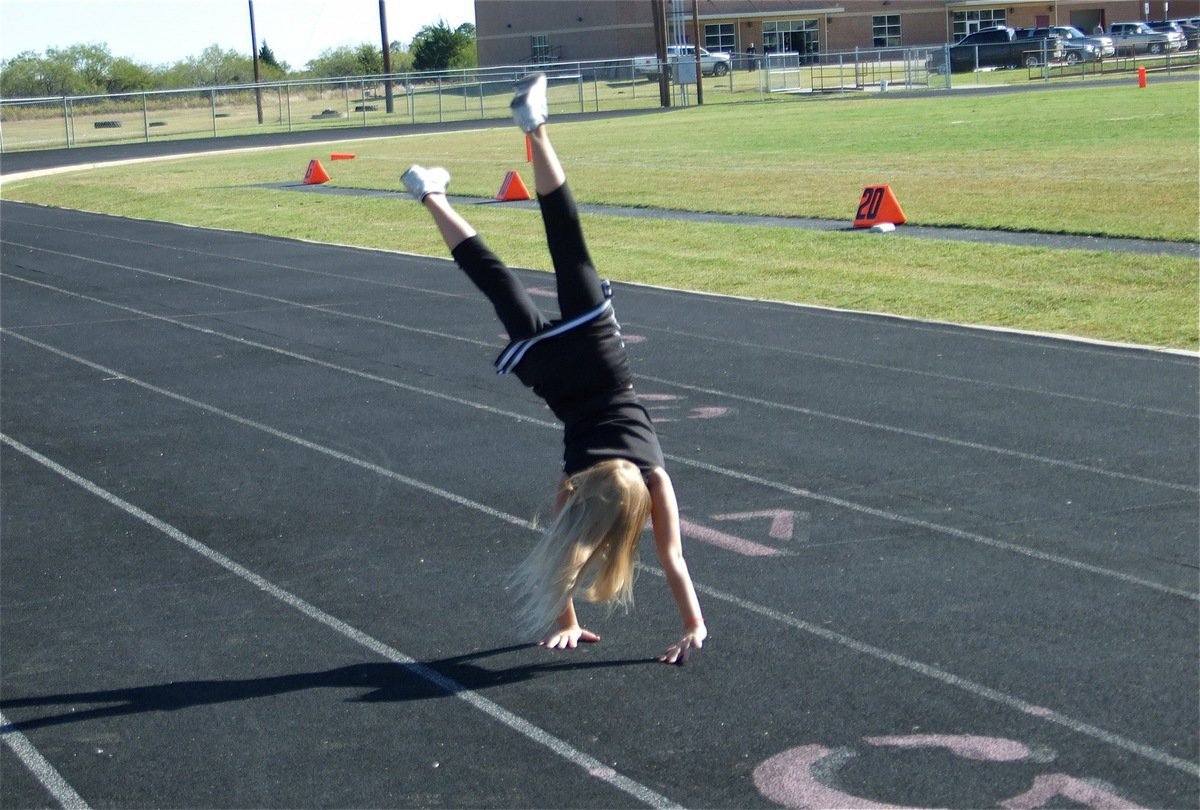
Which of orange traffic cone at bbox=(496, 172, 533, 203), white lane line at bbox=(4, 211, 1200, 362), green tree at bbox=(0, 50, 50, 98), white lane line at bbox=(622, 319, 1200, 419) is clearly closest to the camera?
white lane line at bbox=(622, 319, 1200, 419)

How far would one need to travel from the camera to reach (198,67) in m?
105

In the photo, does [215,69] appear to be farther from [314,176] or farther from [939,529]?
[939,529]

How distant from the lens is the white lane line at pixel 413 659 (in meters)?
4.64

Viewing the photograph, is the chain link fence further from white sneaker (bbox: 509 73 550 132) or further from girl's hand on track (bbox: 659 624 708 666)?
girl's hand on track (bbox: 659 624 708 666)

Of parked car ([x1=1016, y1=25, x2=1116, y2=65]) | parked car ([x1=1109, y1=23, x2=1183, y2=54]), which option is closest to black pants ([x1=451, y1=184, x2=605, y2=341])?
parked car ([x1=1016, y1=25, x2=1116, y2=65])

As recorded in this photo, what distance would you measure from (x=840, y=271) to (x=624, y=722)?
11.3 metres

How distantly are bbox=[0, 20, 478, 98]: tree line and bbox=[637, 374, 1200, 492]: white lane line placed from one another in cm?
8217

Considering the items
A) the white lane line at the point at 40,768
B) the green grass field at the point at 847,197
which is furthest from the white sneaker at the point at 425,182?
the green grass field at the point at 847,197

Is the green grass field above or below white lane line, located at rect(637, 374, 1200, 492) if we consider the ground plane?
above

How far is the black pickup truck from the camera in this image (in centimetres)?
6222

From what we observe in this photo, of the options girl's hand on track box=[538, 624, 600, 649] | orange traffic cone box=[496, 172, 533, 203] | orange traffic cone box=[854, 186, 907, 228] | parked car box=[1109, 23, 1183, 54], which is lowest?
girl's hand on track box=[538, 624, 600, 649]

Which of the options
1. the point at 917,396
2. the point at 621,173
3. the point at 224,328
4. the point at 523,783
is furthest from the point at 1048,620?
the point at 621,173

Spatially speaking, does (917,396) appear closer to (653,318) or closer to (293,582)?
(653,318)

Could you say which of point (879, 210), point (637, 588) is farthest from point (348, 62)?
point (637, 588)
